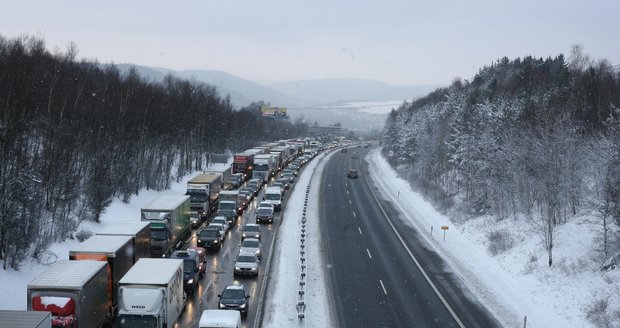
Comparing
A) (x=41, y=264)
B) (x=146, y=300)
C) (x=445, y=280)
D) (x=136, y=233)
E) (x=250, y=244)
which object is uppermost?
(x=136, y=233)

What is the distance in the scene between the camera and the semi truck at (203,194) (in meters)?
48.5

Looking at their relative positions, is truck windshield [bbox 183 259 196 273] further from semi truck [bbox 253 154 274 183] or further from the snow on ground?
semi truck [bbox 253 154 274 183]

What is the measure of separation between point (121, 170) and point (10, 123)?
22.0m

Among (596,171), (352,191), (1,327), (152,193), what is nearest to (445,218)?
(596,171)

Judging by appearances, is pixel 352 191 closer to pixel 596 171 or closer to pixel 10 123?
pixel 596 171

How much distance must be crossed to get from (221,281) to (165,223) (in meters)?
5.75

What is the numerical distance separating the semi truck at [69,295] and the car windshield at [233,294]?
598 centimetres

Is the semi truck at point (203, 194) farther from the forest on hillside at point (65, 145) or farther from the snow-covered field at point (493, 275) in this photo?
the forest on hillside at point (65, 145)

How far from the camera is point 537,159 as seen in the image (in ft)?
130

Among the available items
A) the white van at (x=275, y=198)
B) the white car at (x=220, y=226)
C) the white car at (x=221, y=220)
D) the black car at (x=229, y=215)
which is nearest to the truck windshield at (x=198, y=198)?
the black car at (x=229, y=215)

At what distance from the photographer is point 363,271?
34469mm

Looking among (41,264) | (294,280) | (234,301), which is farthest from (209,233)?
(234,301)

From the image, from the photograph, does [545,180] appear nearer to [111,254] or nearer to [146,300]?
[146,300]

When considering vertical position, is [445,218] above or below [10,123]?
below
